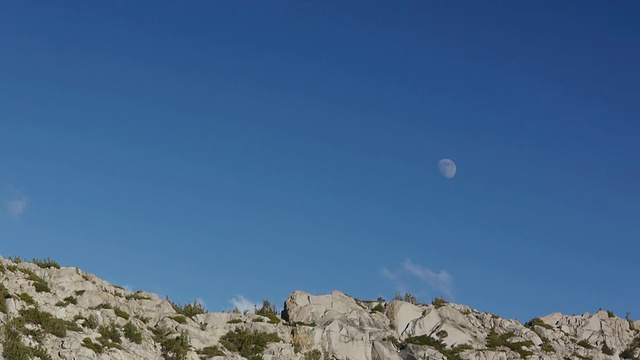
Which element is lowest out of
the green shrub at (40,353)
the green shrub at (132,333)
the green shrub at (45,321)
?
Result: the green shrub at (40,353)

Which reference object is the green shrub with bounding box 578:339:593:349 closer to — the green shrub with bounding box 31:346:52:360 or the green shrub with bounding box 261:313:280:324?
the green shrub with bounding box 261:313:280:324

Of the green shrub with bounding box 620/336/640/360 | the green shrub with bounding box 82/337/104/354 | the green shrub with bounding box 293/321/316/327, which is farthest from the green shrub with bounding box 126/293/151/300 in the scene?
the green shrub with bounding box 620/336/640/360

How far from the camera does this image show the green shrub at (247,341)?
63.8m

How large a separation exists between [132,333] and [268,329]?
16035 mm

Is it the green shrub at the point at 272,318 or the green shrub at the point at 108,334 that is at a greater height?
the green shrub at the point at 272,318

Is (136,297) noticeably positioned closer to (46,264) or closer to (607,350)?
(46,264)

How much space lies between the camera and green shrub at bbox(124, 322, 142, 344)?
57.9 metres

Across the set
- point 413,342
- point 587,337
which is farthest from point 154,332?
point 587,337

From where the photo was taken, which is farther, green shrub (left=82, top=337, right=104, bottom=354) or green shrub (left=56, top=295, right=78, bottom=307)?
green shrub (left=56, top=295, right=78, bottom=307)

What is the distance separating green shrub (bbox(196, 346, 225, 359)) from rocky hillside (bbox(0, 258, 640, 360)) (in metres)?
0.19

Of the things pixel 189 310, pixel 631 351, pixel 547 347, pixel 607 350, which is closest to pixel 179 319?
pixel 189 310

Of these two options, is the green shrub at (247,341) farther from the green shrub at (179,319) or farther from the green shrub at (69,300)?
the green shrub at (69,300)

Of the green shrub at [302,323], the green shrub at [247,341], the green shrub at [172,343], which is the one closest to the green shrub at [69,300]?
the green shrub at [172,343]

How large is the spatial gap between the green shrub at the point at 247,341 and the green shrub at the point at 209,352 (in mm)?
1788
